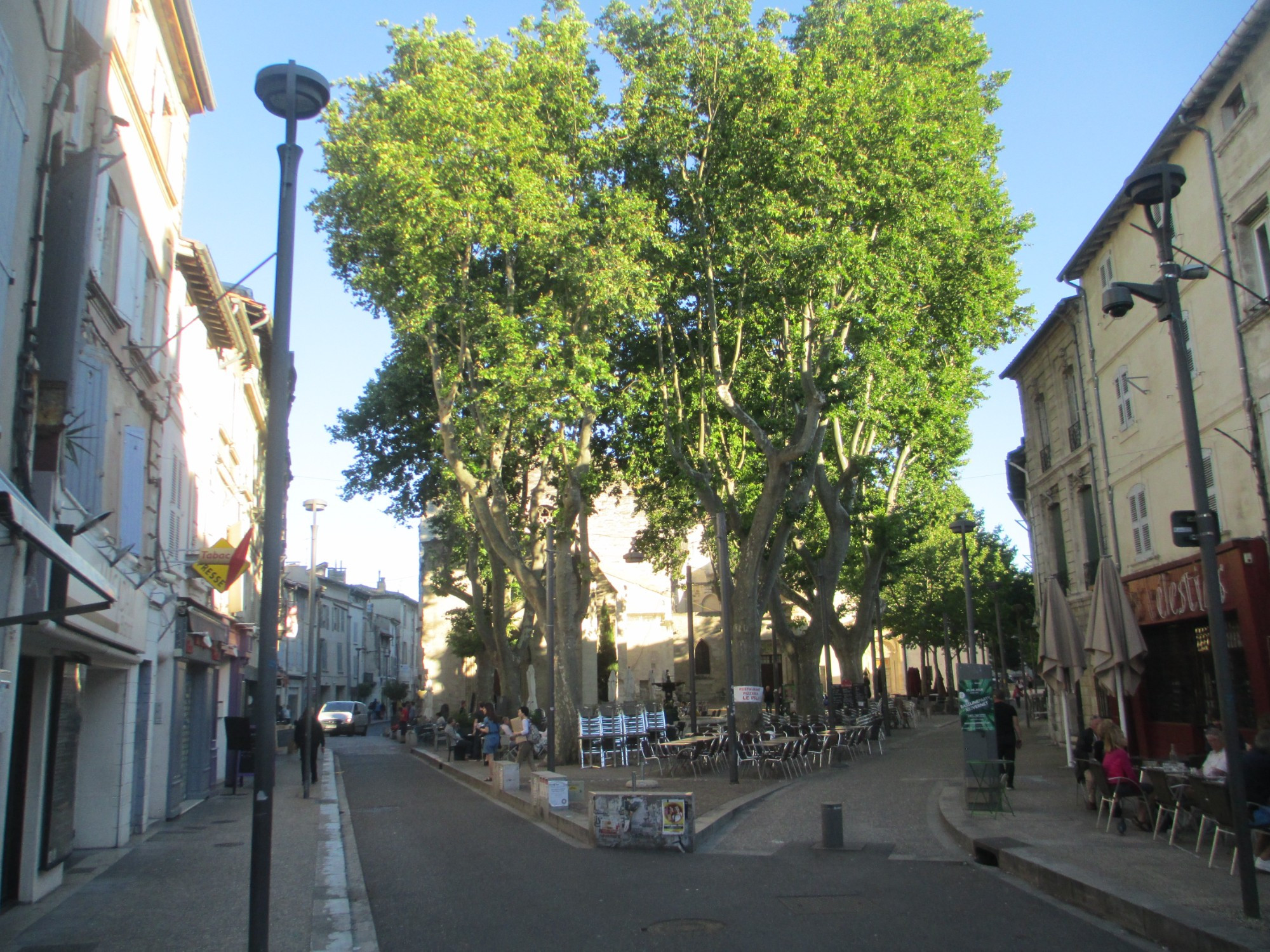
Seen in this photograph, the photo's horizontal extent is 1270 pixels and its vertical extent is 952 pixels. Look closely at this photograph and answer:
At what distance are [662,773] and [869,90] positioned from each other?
1414cm

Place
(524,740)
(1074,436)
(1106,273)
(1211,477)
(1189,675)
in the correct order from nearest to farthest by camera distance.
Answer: (1211,477), (1189,675), (1106,273), (1074,436), (524,740)

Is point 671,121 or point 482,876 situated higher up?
point 671,121

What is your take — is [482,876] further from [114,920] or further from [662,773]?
[662,773]

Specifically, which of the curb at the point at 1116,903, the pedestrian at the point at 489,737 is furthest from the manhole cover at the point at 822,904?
the pedestrian at the point at 489,737

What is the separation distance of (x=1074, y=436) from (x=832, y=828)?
1478 cm

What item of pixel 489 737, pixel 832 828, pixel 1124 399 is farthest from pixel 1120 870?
pixel 489 737

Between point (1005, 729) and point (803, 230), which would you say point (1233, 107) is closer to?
point (803, 230)

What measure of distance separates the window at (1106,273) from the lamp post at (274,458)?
57.2ft

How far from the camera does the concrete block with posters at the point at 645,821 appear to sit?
11664 millimetres

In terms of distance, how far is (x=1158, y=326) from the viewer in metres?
18.4

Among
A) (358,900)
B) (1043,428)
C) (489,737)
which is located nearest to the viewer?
(358,900)

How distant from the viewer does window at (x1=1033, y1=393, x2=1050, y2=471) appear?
25.5 m

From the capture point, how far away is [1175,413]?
58.7 ft

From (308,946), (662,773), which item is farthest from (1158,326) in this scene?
(308,946)
